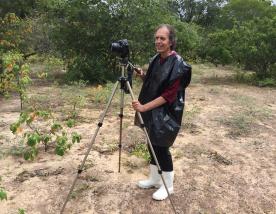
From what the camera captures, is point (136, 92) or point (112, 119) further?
point (136, 92)

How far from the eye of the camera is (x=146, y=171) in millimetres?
5223

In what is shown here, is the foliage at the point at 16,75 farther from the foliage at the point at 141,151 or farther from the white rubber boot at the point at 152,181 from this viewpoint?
the white rubber boot at the point at 152,181

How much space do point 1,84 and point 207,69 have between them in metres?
10.0

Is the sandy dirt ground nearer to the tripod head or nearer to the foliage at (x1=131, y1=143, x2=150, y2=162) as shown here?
the foliage at (x1=131, y1=143, x2=150, y2=162)

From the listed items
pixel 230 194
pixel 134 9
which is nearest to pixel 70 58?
pixel 134 9

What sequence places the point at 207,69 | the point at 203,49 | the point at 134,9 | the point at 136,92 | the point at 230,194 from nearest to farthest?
the point at 230,194, the point at 136,92, the point at 134,9, the point at 203,49, the point at 207,69

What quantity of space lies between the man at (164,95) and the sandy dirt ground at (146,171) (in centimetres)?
71

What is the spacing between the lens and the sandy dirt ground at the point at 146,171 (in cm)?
444

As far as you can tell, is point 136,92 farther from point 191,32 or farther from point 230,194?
point 230,194

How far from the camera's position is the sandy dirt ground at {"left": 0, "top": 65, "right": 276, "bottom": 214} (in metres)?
4.44

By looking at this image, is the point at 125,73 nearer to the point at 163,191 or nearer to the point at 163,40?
the point at 163,40

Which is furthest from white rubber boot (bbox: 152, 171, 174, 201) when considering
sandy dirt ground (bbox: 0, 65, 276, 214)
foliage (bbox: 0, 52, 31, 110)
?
foliage (bbox: 0, 52, 31, 110)

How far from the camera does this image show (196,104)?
9031 mm

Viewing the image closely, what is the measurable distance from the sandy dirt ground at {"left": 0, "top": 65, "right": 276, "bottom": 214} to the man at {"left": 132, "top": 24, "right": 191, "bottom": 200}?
706mm
